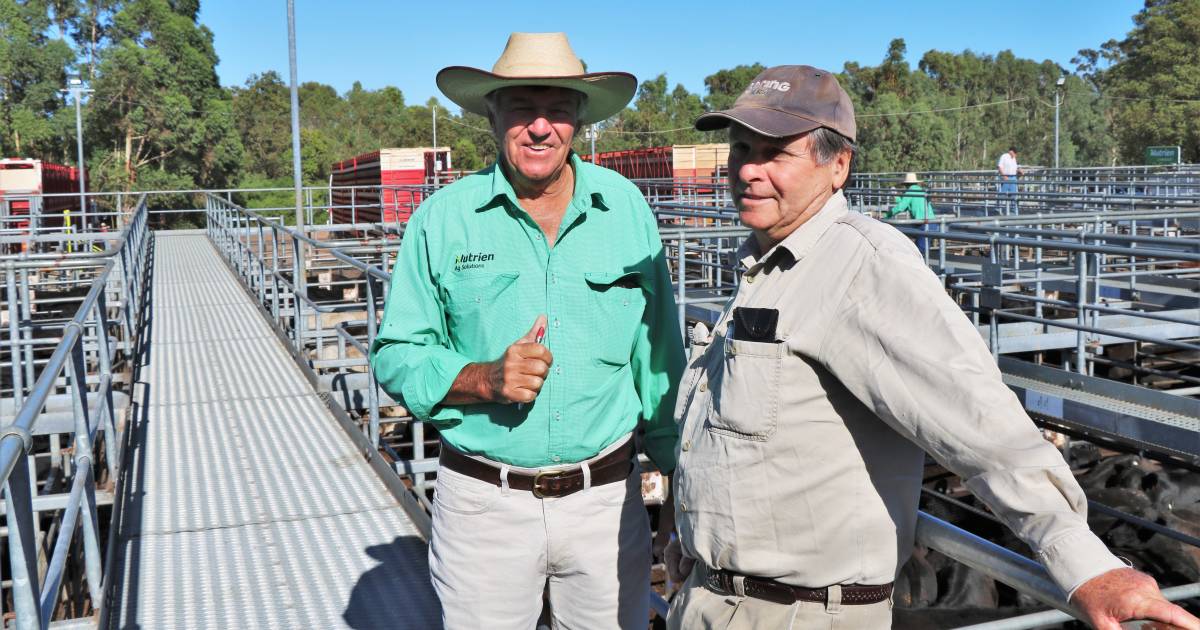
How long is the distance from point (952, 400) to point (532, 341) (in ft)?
3.47

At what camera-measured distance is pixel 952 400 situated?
165 cm

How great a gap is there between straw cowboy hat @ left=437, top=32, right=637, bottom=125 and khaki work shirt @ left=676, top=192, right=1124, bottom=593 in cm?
83

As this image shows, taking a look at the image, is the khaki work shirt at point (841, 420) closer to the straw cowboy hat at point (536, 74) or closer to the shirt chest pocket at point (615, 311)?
the shirt chest pocket at point (615, 311)

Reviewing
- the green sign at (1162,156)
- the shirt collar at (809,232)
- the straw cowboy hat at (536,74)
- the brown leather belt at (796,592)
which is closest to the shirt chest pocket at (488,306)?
the straw cowboy hat at (536,74)

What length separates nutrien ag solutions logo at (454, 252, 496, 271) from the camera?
8.53ft

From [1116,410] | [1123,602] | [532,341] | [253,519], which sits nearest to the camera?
[1123,602]

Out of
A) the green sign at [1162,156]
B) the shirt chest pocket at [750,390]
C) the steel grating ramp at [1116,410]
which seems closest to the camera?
the shirt chest pocket at [750,390]

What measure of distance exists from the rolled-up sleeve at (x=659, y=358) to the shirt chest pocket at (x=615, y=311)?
0.06 meters

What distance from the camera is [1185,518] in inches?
329

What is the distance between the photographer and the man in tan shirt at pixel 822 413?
64.3 inches

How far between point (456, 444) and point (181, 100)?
51.6 metres

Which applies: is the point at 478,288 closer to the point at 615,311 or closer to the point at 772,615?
the point at 615,311

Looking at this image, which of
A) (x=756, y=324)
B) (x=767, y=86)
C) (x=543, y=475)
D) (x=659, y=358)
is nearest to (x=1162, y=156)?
(x=659, y=358)

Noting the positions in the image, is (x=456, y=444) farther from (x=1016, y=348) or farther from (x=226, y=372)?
(x=1016, y=348)
